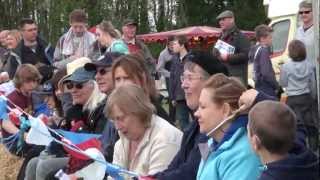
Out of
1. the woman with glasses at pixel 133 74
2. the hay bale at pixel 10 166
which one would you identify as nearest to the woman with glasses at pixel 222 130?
the woman with glasses at pixel 133 74

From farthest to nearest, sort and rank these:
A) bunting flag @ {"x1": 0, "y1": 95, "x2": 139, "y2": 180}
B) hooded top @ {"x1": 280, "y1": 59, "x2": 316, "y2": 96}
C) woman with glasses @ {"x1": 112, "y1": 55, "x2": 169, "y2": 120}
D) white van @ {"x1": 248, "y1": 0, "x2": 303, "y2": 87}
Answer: white van @ {"x1": 248, "y1": 0, "x2": 303, "y2": 87} < hooded top @ {"x1": 280, "y1": 59, "x2": 316, "y2": 96} < woman with glasses @ {"x1": 112, "y1": 55, "x2": 169, "y2": 120} < bunting flag @ {"x1": 0, "y1": 95, "x2": 139, "y2": 180}

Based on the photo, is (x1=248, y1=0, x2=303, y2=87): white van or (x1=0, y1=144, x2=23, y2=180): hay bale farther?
(x1=248, y1=0, x2=303, y2=87): white van

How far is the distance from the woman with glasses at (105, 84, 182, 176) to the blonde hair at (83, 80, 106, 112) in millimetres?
1244

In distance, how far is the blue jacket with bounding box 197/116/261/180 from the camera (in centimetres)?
347

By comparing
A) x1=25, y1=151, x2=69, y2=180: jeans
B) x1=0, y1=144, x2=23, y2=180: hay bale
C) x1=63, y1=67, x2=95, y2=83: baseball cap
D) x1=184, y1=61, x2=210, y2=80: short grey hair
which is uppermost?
x1=184, y1=61, x2=210, y2=80: short grey hair

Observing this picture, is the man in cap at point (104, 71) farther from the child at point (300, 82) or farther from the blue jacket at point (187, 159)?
the child at point (300, 82)

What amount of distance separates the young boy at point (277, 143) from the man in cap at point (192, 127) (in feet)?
2.80

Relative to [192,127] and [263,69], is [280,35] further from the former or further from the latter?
[192,127]

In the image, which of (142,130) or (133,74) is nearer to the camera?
(142,130)

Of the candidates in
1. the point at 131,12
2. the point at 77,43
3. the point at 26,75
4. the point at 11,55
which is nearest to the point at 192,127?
the point at 26,75

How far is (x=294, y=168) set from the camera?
3.16 m

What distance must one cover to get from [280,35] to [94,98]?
668cm

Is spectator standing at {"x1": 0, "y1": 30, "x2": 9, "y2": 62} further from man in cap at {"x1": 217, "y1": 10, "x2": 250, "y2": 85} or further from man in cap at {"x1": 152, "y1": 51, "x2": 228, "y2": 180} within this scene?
man in cap at {"x1": 152, "y1": 51, "x2": 228, "y2": 180}

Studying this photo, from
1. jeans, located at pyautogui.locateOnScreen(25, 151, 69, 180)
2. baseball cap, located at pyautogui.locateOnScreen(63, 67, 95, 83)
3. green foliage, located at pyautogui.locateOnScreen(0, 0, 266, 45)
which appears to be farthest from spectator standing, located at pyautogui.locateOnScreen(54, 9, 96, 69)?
green foliage, located at pyautogui.locateOnScreen(0, 0, 266, 45)
